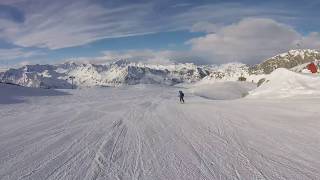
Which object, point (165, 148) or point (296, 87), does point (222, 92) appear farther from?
point (165, 148)

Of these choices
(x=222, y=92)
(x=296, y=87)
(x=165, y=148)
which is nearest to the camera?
(x=165, y=148)

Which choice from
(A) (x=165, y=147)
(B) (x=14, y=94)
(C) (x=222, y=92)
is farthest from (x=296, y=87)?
(B) (x=14, y=94)

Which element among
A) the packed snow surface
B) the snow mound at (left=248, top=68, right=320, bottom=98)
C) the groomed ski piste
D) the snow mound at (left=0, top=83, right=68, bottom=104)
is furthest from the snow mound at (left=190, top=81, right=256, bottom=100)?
the packed snow surface

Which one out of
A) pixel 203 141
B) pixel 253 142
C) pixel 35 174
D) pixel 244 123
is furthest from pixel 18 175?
pixel 244 123

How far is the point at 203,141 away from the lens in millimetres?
16047

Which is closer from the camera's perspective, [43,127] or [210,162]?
[210,162]

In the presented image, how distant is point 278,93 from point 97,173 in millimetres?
32501

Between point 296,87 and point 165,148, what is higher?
point 296,87

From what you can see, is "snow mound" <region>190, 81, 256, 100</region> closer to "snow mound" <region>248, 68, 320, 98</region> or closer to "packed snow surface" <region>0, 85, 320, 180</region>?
"snow mound" <region>248, 68, 320, 98</region>

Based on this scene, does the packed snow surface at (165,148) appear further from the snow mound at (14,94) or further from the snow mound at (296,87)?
the snow mound at (14,94)

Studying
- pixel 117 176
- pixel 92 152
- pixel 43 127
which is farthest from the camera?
pixel 43 127

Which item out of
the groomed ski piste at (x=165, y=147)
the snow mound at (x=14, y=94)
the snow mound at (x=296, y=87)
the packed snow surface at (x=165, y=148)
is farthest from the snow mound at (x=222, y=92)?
the packed snow surface at (x=165, y=148)

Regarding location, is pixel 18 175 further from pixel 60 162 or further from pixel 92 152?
pixel 92 152

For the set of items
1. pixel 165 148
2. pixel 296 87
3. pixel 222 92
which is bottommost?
pixel 222 92
